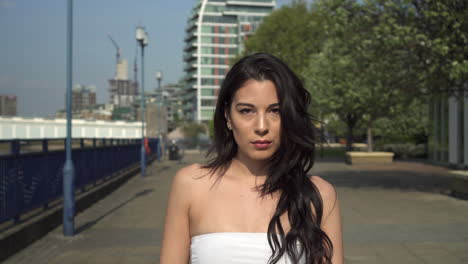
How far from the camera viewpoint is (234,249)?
2039mm

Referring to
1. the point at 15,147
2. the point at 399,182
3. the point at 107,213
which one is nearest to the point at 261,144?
the point at 15,147

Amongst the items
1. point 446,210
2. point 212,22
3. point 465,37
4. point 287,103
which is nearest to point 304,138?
point 287,103

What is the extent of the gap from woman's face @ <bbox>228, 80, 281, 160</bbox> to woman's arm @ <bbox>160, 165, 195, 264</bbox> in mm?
278

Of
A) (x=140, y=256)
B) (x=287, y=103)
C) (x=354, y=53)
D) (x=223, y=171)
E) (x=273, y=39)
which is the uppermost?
(x=273, y=39)

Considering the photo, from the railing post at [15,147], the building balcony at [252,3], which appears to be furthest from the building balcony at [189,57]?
the railing post at [15,147]

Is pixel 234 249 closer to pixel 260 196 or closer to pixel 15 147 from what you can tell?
pixel 260 196

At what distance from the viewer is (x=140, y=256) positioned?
25.7 ft

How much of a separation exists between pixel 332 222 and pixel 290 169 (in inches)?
10.0

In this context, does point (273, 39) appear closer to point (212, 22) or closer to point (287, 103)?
point (287, 103)

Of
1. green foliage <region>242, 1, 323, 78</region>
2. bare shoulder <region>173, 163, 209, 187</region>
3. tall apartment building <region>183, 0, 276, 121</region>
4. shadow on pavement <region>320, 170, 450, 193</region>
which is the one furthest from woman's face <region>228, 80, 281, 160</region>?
tall apartment building <region>183, 0, 276, 121</region>

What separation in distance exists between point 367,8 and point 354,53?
4.40 ft

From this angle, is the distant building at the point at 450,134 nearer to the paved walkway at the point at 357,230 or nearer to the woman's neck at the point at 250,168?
the paved walkway at the point at 357,230

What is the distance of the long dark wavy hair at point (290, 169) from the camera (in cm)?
207

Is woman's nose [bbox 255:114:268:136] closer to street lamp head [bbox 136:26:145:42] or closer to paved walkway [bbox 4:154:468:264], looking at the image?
paved walkway [bbox 4:154:468:264]
